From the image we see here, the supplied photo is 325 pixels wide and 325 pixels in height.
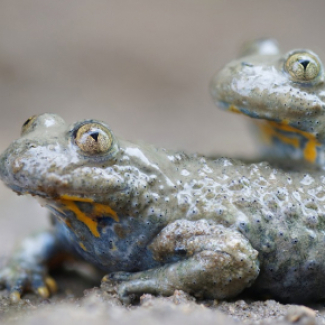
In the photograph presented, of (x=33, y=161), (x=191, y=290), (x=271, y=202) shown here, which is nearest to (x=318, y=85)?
(x=271, y=202)

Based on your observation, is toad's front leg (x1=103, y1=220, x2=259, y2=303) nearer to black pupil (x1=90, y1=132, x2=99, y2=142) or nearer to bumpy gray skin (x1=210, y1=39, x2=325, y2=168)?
black pupil (x1=90, y1=132, x2=99, y2=142)

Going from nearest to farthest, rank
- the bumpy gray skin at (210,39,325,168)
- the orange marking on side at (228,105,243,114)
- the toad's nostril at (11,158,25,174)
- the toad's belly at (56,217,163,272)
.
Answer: the toad's nostril at (11,158,25,174) < the toad's belly at (56,217,163,272) < the bumpy gray skin at (210,39,325,168) < the orange marking on side at (228,105,243,114)

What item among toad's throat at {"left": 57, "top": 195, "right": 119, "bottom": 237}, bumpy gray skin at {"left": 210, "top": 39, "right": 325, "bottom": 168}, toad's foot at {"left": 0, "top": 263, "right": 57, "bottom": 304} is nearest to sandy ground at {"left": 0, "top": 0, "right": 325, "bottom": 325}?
toad's foot at {"left": 0, "top": 263, "right": 57, "bottom": 304}

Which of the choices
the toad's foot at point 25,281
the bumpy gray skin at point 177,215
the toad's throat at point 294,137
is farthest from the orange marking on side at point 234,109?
the toad's foot at point 25,281

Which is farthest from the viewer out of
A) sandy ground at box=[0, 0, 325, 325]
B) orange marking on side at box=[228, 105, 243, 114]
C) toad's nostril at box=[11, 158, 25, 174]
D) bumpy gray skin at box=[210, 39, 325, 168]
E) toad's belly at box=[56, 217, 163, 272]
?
sandy ground at box=[0, 0, 325, 325]

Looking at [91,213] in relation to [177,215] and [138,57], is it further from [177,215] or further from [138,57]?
[138,57]

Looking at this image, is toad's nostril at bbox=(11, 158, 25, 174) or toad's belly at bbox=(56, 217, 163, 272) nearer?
toad's nostril at bbox=(11, 158, 25, 174)

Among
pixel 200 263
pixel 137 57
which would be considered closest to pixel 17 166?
pixel 200 263
